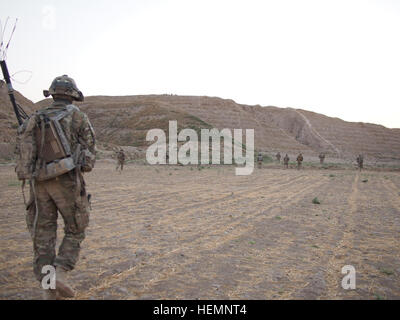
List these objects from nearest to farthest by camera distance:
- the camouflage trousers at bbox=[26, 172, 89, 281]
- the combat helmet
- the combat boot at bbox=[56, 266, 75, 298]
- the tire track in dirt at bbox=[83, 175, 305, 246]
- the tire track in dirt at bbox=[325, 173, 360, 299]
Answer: the combat boot at bbox=[56, 266, 75, 298] < the camouflage trousers at bbox=[26, 172, 89, 281] < the combat helmet < the tire track in dirt at bbox=[325, 173, 360, 299] < the tire track in dirt at bbox=[83, 175, 305, 246]

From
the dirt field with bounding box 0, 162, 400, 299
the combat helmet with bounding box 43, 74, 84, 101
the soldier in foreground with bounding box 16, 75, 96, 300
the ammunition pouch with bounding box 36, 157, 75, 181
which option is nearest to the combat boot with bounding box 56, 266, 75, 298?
the soldier in foreground with bounding box 16, 75, 96, 300

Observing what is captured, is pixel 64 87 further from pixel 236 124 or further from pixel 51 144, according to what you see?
pixel 236 124

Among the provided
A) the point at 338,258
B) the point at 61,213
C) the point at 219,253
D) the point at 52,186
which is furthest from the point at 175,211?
the point at 52,186

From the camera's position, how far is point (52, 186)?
12.6 ft

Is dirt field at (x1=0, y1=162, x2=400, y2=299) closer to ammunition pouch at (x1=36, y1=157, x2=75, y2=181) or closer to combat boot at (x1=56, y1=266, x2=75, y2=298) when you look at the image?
combat boot at (x1=56, y1=266, x2=75, y2=298)

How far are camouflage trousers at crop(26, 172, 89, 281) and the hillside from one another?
42.4 metres

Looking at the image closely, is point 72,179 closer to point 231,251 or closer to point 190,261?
point 190,261

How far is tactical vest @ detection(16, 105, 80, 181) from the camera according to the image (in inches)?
148

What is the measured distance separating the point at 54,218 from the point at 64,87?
159 cm

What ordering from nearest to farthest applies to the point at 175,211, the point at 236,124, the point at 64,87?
the point at 64,87
the point at 175,211
the point at 236,124

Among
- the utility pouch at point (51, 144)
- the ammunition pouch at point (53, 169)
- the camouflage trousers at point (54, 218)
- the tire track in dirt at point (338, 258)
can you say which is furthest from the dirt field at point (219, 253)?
the utility pouch at point (51, 144)

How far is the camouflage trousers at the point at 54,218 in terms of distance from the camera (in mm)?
3826

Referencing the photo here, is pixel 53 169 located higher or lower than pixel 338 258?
higher
